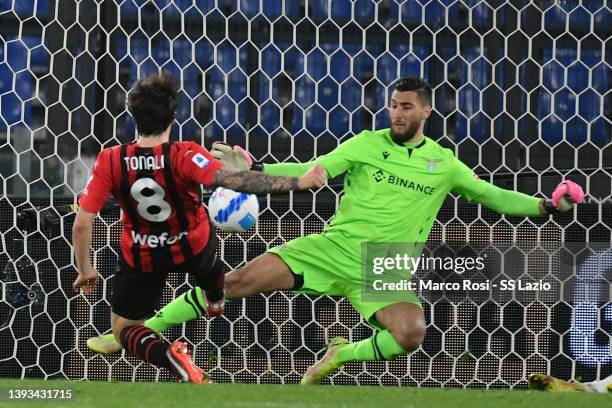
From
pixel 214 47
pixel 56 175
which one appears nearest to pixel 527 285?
pixel 214 47

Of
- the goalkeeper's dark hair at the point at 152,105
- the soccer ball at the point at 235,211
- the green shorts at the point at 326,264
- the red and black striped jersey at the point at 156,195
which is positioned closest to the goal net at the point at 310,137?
the green shorts at the point at 326,264

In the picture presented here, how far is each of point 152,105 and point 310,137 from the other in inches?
82.6

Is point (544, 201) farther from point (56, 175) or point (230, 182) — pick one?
point (56, 175)

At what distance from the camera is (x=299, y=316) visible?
264 inches

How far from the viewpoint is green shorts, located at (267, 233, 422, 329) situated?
6.02 m

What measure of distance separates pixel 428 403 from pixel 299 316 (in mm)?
1949

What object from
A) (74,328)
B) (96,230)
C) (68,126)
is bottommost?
(74,328)

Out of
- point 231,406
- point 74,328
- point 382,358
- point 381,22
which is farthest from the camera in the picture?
point 381,22

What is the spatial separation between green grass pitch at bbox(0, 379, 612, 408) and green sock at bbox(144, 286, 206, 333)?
1.97 feet

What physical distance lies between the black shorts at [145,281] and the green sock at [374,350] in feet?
2.71

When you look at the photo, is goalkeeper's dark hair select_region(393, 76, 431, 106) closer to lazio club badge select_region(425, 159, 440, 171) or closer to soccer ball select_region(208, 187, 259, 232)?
lazio club badge select_region(425, 159, 440, 171)

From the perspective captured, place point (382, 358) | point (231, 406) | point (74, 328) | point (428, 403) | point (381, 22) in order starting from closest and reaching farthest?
point (231, 406)
point (428, 403)
point (382, 358)
point (74, 328)
point (381, 22)

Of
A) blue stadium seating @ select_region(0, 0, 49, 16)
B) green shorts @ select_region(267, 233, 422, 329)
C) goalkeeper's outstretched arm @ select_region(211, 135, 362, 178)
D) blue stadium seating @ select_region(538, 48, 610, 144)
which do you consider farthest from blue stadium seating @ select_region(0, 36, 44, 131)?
blue stadium seating @ select_region(538, 48, 610, 144)

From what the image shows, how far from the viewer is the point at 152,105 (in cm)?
511
